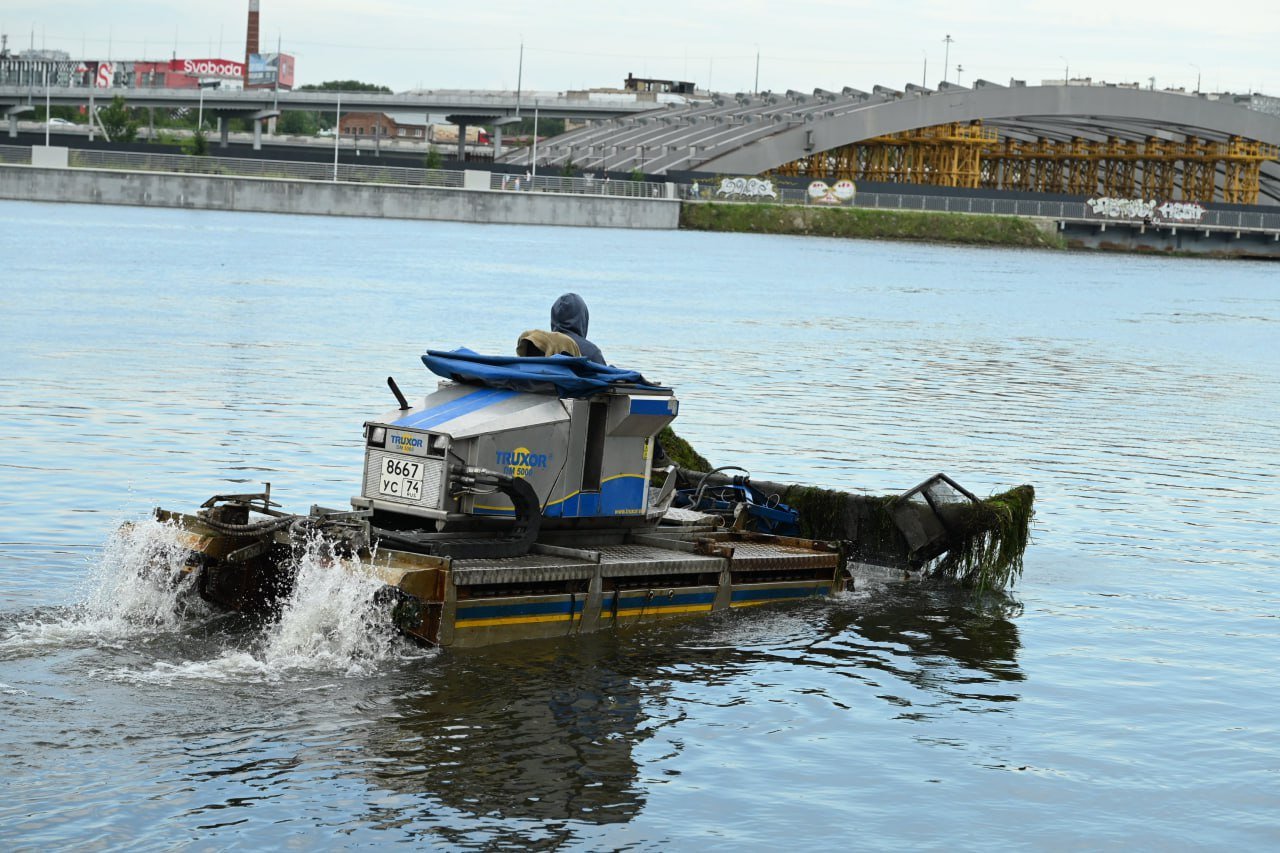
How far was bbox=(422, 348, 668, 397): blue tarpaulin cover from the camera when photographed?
12461 millimetres

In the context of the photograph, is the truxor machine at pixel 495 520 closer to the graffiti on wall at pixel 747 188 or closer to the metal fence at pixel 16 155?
the metal fence at pixel 16 155

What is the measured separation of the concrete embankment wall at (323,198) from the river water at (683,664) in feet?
216

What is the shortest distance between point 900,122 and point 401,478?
108217 millimetres

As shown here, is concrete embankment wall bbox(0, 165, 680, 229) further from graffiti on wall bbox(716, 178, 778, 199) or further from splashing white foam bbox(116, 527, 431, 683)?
splashing white foam bbox(116, 527, 431, 683)

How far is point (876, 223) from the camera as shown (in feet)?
380

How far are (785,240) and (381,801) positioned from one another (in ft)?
346

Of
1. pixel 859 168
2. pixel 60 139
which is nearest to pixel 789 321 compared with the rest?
pixel 859 168

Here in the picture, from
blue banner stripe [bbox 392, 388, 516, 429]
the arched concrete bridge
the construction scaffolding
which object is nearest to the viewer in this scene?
blue banner stripe [bbox 392, 388, 516, 429]

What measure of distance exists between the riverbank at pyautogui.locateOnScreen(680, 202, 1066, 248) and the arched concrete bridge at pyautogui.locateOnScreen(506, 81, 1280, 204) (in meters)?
3.58

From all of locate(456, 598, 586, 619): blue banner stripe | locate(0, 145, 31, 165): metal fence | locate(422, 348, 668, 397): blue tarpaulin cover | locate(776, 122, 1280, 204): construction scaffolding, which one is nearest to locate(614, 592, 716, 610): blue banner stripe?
locate(456, 598, 586, 619): blue banner stripe

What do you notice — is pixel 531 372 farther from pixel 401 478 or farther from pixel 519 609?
pixel 519 609

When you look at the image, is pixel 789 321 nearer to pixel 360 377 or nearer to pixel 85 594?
pixel 360 377

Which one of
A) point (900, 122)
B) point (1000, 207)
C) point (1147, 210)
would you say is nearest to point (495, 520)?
point (1000, 207)

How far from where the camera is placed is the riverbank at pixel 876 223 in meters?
115
